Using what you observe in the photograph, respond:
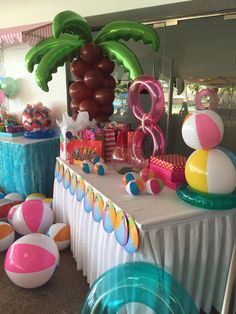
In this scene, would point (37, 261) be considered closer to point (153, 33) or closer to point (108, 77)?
point (108, 77)

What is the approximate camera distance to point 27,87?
3.68m

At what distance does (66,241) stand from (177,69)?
2.07 metres

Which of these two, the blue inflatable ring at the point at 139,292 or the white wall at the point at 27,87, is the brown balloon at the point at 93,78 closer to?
the white wall at the point at 27,87

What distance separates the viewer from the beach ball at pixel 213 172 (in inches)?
50.8

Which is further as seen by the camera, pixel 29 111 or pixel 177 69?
pixel 29 111

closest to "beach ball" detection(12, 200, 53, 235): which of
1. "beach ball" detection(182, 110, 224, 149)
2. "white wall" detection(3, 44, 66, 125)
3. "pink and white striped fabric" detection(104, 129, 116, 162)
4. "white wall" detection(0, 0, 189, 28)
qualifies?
"pink and white striped fabric" detection(104, 129, 116, 162)

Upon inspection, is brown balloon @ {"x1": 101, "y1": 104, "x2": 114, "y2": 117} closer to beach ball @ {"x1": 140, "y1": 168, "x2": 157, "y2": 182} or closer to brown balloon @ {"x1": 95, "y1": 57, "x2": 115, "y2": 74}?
brown balloon @ {"x1": 95, "y1": 57, "x2": 115, "y2": 74}

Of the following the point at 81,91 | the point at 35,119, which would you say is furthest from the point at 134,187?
the point at 35,119

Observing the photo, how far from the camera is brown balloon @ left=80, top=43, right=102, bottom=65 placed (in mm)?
2432

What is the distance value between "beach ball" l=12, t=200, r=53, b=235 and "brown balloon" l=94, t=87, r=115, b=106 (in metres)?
1.06

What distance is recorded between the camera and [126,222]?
128 centimetres

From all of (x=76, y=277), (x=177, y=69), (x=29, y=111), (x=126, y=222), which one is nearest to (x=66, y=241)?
(x=76, y=277)

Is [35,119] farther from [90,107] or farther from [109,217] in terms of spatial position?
[109,217]

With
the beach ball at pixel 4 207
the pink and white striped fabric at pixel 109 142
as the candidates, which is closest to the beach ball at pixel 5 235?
the beach ball at pixel 4 207
